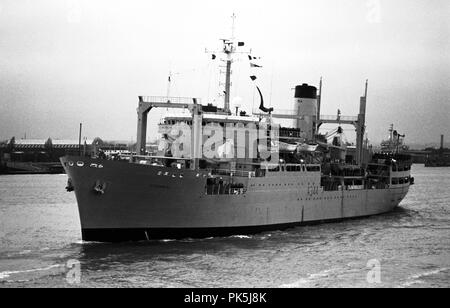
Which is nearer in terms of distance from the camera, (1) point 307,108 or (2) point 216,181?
(2) point 216,181

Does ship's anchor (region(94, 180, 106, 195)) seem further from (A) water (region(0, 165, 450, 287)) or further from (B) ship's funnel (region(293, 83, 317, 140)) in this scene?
(B) ship's funnel (region(293, 83, 317, 140))

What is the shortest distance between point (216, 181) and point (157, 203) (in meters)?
3.69

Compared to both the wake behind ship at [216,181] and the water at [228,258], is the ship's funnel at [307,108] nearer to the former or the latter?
the wake behind ship at [216,181]

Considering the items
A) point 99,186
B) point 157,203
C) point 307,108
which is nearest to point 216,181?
point 157,203

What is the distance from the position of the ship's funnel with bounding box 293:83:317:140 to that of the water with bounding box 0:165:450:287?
35.9 ft

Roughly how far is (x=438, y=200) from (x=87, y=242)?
3892 centimetres

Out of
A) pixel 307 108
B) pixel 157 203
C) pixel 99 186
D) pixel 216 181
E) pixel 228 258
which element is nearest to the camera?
pixel 228 258

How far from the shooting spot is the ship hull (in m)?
25.7

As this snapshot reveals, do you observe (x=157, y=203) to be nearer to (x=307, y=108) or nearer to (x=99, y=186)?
(x=99, y=186)

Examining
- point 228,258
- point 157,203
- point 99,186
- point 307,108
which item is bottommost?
point 228,258

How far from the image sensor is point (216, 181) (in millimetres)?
29094

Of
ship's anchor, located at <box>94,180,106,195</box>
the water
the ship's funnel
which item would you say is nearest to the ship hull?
ship's anchor, located at <box>94,180,106,195</box>

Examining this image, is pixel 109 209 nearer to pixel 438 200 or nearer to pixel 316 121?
pixel 316 121
